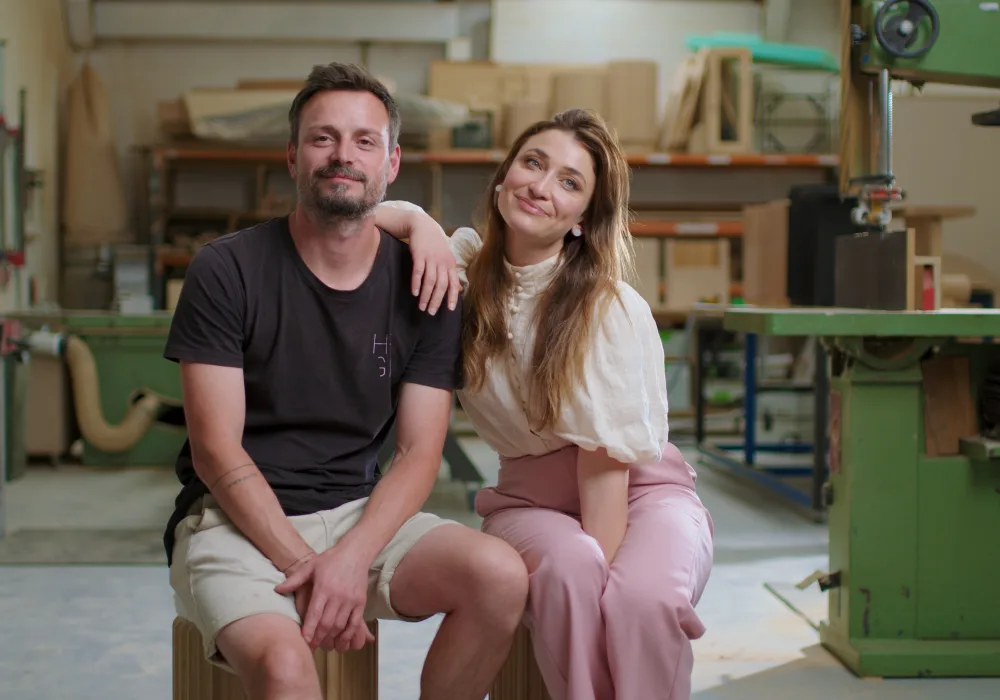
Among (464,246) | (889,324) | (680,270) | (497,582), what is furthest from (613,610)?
(680,270)

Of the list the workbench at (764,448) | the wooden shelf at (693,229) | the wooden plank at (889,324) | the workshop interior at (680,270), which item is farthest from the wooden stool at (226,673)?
the wooden shelf at (693,229)

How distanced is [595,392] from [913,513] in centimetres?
113

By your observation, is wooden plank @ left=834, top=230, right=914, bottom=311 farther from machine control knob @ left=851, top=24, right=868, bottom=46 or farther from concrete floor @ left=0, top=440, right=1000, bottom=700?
concrete floor @ left=0, top=440, right=1000, bottom=700

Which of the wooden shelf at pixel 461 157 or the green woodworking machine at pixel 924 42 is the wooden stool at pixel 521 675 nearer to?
the green woodworking machine at pixel 924 42

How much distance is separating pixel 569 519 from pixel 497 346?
1.04ft

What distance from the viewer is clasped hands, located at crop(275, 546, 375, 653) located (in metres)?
1.49

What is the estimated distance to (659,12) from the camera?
25.0 ft

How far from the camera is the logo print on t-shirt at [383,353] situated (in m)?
1.71

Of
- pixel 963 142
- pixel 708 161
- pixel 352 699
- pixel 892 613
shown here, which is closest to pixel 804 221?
pixel 892 613

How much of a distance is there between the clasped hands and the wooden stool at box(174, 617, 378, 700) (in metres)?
0.10

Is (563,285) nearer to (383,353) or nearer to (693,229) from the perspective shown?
(383,353)

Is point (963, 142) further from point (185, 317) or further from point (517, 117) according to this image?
point (185, 317)

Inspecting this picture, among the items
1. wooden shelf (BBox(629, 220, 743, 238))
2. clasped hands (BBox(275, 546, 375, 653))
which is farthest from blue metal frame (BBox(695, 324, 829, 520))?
clasped hands (BBox(275, 546, 375, 653))

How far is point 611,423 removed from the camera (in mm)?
1712
